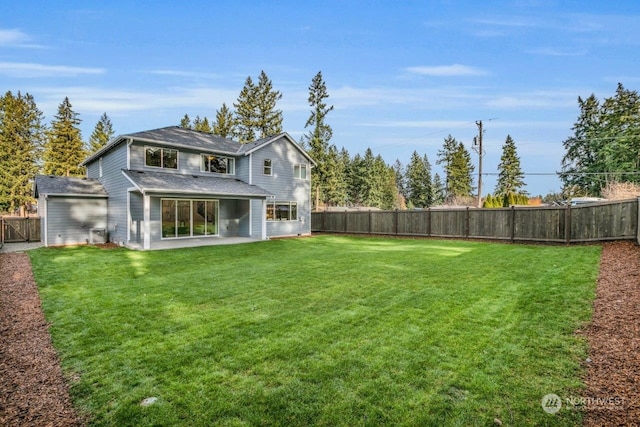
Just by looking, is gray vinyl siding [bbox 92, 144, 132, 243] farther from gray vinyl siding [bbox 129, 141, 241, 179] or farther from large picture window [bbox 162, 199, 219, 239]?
large picture window [bbox 162, 199, 219, 239]

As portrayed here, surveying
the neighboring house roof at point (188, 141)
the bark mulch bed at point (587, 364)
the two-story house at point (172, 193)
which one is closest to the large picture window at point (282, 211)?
the two-story house at point (172, 193)

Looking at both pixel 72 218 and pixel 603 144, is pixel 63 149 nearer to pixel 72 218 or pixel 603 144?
pixel 72 218

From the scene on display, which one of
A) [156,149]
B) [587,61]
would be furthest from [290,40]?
[587,61]

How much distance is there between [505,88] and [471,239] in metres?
12.6

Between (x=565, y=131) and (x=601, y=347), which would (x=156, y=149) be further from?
(x=565, y=131)

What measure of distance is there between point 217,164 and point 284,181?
4.18m

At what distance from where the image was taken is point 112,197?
16.0 metres

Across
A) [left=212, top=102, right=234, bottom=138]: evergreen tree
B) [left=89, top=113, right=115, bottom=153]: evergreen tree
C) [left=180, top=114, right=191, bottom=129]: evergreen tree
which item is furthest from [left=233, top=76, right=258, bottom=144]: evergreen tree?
[left=89, top=113, right=115, bottom=153]: evergreen tree

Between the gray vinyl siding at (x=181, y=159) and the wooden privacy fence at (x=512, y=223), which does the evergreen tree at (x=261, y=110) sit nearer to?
the wooden privacy fence at (x=512, y=223)

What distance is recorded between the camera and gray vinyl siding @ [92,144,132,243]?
14945 millimetres

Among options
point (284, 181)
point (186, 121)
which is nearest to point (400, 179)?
point (186, 121)

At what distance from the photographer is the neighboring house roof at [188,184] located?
1345cm

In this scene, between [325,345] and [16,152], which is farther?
[16,152]

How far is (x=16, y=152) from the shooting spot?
103 ft
